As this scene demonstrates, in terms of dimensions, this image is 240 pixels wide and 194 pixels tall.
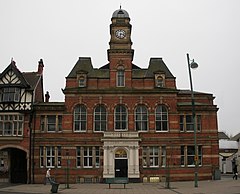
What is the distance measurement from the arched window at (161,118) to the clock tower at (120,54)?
4.33m

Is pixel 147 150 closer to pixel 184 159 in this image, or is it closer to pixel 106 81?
pixel 184 159

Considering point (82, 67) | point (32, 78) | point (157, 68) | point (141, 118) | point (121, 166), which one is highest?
point (82, 67)

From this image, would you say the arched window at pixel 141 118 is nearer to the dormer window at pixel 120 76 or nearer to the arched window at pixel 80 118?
the dormer window at pixel 120 76

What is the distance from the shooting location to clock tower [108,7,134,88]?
133ft

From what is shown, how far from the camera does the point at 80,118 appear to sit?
130ft

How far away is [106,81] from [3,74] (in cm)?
1162

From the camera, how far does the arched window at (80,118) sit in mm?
39344

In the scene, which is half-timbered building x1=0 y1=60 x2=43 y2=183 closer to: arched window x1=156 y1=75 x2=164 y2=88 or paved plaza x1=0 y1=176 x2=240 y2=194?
paved plaza x1=0 y1=176 x2=240 y2=194

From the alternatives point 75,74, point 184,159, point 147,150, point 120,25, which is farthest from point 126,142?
point 120,25

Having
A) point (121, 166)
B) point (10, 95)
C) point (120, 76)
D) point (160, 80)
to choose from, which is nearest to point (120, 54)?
point (120, 76)

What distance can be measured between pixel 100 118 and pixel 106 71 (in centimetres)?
602

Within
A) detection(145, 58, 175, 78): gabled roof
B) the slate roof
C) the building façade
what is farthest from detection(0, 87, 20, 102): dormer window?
detection(145, 58, 175, 78): gabled roof

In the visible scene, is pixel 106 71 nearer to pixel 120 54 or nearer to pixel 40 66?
pixel 120 54

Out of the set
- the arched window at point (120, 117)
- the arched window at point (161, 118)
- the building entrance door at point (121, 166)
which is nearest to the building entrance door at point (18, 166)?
the building entrance door at point (121, 166)
